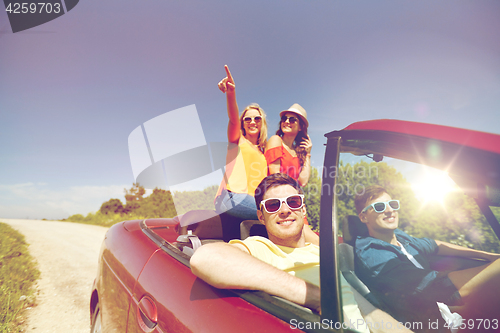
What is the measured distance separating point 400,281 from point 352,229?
45 cm

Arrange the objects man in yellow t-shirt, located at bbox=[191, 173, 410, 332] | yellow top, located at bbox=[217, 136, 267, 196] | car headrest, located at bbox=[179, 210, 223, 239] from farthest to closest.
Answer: yellow top, located at bbox=[217, 136, 267, 196], car headrest, located at bbox=[179, 210, 223, 239], man in yellow t-shirt, located at bbox=[191, 173, 410, 332]

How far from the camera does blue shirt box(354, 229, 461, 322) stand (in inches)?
41.0

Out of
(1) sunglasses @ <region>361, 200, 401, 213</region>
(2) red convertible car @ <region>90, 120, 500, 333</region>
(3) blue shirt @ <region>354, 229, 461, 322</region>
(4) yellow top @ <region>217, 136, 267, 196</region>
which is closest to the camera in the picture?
(2) red convertible car @ <region>90, 120, 500, 333</region>

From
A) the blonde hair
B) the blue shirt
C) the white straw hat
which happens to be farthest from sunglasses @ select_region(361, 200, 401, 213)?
the blonde hair

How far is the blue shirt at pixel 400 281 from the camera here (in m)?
1.04

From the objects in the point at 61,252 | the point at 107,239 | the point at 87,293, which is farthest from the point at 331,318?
the point at 61,252

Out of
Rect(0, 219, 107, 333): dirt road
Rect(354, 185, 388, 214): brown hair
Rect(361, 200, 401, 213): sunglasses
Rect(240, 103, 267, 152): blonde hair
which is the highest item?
Rect(240, 103, 267, 152): blonde hair

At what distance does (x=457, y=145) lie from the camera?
694 mm

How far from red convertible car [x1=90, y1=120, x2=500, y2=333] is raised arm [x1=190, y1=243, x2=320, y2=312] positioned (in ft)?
0.13

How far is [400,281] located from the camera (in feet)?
3.83

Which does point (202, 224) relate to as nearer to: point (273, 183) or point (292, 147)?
point (273, 183)

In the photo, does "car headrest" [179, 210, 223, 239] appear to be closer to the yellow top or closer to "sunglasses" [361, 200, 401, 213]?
the yellow top

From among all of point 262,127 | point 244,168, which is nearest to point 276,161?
point 244,168

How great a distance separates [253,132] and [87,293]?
334 cm
